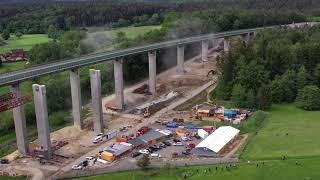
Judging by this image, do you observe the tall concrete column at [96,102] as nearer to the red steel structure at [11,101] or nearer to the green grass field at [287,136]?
the red steel structure at [11,101]

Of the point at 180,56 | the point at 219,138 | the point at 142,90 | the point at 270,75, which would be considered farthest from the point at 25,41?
the point at 219,138

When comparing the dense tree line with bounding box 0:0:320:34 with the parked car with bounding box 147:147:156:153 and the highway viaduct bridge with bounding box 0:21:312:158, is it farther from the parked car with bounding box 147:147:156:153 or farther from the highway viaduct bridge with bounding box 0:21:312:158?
the parked car with bounding box 147:147:156:153

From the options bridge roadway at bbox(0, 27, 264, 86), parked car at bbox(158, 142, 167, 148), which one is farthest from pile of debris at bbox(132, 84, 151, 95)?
parked car at bbox(158, 142, 167, 148)

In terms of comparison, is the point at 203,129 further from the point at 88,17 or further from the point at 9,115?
the point at 88,17

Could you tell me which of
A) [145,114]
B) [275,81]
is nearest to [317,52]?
[275,81]

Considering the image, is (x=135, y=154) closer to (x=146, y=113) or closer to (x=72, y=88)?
(x=72, y=88)

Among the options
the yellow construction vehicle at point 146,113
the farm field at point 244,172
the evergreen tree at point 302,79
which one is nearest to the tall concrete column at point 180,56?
the yellow construction vehicle at point 146,113
